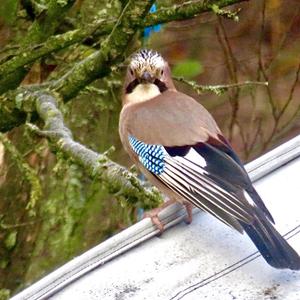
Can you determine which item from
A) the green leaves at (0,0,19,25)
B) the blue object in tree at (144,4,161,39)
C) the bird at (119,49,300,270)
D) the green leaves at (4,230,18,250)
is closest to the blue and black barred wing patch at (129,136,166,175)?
the bird at (119,49,300,270)

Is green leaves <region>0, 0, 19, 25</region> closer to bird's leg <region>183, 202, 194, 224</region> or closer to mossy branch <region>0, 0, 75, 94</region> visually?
mossy branch <region>0, 0, 75, 94</region>

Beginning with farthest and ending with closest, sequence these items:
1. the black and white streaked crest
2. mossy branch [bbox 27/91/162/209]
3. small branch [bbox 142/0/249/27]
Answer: the black and white streaked crest → small branch [bbox 142/0/249/27] → mossy branch [bbox 27/91/162/209]

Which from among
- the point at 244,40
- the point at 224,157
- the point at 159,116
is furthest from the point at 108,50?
the point at 244,40

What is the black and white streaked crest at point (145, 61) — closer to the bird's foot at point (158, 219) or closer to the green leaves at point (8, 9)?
the green leaves at point (8, 9)

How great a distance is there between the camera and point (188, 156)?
3871 mm

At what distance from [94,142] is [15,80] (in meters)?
1.07

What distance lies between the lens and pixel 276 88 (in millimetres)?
7301

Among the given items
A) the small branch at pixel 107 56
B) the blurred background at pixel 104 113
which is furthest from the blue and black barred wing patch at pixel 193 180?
the small branch at pixel 107 56

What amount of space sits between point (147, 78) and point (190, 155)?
0.74 m

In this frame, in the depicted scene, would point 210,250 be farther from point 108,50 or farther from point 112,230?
point 112,230

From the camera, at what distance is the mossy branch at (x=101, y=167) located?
4.13 meters

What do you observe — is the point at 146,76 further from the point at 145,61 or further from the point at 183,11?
the point at 183,11

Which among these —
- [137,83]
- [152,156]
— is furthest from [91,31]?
[152,156]

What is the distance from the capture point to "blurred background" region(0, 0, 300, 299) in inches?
213
